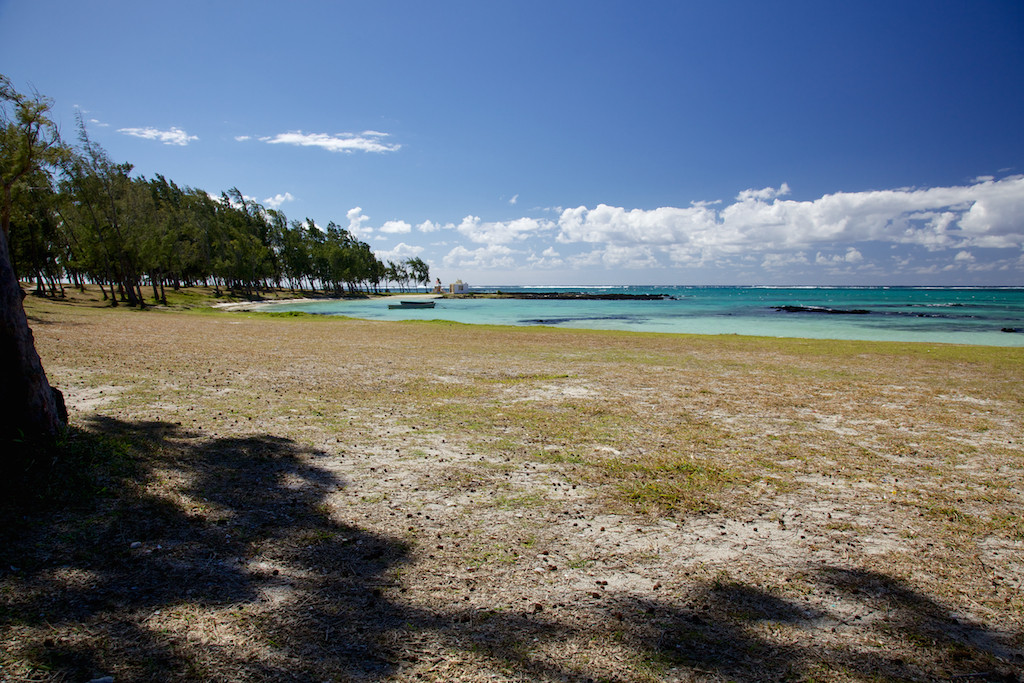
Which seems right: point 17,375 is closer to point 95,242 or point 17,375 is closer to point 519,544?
point 519,544

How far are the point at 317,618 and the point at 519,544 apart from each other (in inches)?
75.9

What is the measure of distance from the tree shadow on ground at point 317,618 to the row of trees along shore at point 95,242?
192cm

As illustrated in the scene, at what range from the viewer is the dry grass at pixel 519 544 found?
3271 millimetres

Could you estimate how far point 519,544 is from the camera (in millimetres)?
4785

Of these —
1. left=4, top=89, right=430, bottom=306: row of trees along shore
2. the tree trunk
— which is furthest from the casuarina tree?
left=4, top=89, right=430, bottom=306: row of trees along shore

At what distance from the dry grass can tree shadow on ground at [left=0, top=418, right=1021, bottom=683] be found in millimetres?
20

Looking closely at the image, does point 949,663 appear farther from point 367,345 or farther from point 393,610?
point 367,345

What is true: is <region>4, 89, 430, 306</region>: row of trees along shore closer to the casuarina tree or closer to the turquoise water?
the turquoise water

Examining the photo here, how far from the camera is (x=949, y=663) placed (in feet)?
10.7

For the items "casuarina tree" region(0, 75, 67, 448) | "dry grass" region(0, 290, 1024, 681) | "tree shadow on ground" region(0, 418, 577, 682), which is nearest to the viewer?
"tree shadow on ground" region(0, 418, 577, 682)

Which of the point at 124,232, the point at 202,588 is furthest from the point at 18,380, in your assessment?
the point at 124,232

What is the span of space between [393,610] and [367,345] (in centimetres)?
1868

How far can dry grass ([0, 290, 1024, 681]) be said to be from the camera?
10.7 ft

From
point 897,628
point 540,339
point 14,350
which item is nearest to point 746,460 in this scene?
point 897,628
